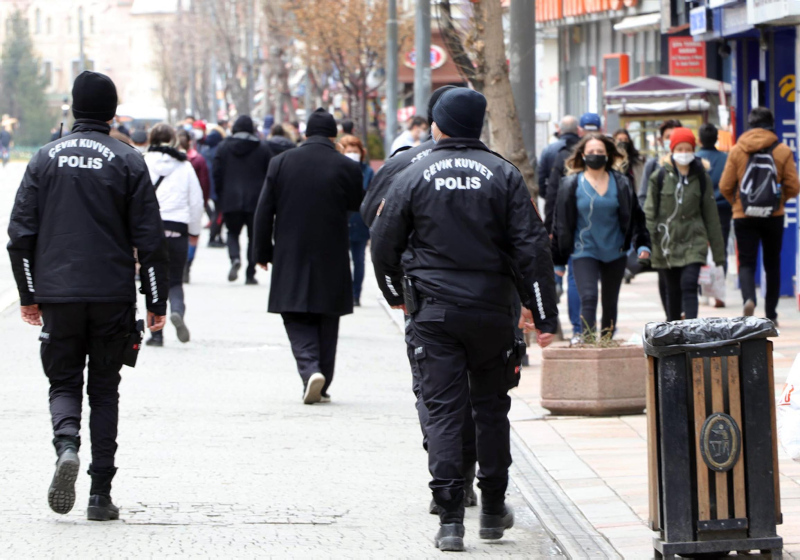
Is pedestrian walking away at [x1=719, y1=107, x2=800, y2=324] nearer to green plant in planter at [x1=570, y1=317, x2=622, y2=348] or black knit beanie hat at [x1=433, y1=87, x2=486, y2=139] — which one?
Answer: green plant in planter at [x1=570, y1=317, x2=622, y2=348]

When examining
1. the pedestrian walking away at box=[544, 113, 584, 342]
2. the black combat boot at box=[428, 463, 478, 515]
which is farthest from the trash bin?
the pedestrian walking away at box=[544, 113, 584, 342]

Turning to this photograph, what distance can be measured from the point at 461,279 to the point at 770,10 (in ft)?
27.3

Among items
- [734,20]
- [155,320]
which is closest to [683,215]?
[734,20]

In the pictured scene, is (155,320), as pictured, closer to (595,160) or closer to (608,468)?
(608,468)

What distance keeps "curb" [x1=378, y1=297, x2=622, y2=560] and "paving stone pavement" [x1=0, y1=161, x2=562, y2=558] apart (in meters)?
0.06

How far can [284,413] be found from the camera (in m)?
9.31

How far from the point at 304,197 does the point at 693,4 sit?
9.74 metres

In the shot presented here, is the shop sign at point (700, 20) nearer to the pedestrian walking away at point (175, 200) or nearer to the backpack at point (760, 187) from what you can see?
the backpack at point (760, 187)

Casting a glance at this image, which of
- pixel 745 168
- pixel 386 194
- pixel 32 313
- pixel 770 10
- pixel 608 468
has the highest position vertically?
pixel 770 10

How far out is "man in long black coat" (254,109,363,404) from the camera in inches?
379

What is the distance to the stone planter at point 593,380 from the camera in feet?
29.4

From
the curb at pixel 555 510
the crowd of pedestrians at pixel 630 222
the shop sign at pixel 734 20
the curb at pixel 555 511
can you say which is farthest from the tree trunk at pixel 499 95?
the curb at pixel 555 511

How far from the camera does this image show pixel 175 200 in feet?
40.5

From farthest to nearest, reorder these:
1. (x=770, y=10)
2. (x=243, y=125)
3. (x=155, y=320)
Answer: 1. (x=243, y=125)
2. (x=770, y=10)
3. (x=155, y=320)
